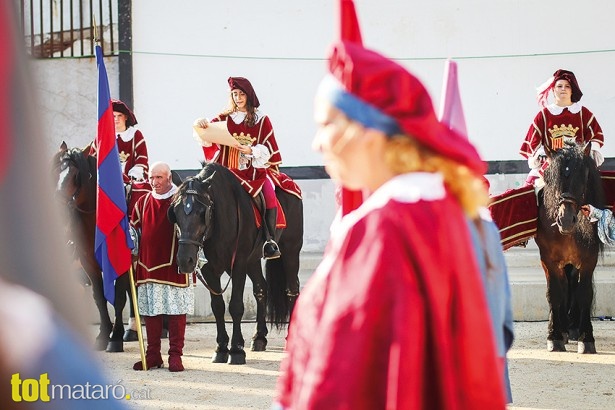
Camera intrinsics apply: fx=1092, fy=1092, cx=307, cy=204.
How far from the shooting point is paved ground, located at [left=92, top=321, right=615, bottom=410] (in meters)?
6.90

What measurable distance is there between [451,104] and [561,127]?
19.2 ft

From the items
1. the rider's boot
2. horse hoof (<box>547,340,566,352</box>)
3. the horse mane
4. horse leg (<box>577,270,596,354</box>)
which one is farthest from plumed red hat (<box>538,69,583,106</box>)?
the rider's boot

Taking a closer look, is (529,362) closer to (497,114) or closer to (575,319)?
(575,319)

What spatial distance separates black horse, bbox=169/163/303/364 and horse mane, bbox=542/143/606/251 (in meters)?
2.26

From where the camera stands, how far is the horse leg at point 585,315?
892cm

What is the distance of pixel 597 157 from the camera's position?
9.41 m

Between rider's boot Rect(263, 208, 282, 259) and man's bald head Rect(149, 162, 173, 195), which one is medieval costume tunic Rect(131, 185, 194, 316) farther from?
rider's boot Rect(263, 208, 282, 259)

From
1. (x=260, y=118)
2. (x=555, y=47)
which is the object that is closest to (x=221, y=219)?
(x=260, y=118)

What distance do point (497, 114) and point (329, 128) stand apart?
10.1m

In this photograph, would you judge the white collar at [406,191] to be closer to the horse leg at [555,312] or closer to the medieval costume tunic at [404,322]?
the medieval costume tunic at [404,322]

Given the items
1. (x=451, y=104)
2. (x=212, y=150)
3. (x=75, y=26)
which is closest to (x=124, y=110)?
(x=212, y=150)

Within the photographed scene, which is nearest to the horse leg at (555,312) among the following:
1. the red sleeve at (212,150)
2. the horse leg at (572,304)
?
the horse leg at (572,304)

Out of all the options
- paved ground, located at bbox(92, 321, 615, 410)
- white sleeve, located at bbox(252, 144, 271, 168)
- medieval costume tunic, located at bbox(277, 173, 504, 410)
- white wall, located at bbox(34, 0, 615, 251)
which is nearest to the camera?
medieval costume tunic, located at bbox(277, 173, 504, 410)

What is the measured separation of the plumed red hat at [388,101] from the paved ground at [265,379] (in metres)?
3.84
